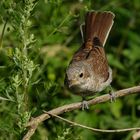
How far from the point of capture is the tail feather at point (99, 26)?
225 inches

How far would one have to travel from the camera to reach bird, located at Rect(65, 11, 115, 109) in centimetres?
485

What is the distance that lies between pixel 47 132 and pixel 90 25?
115cm

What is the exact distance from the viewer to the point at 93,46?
5457 mm

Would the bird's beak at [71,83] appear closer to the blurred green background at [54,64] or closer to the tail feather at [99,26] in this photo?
the blurred green background at [54,64]

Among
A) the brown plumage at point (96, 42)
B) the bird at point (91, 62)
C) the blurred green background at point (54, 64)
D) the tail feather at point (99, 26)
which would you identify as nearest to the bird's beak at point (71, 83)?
the bird at point (91, 62)

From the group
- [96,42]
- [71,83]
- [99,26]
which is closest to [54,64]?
[99,26]

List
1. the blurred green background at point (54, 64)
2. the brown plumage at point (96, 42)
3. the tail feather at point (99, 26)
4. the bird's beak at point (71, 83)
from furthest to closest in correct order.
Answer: the tail feather at point (99, 26), the brown plumage at point (96, 42), the bird's beak at point (71, 83), the blurred green background at point (54, 64)

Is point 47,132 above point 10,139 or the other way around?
the other way around

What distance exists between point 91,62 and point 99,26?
62cm

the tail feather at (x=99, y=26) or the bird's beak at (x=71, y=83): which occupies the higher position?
the tail feather at (x=99, y=26)

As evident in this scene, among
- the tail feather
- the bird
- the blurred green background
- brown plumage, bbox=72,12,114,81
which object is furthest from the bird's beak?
the tail feather

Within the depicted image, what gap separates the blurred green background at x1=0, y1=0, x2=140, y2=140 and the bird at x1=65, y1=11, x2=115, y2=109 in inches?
7.9

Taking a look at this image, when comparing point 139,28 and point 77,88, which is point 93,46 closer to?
point 77,88

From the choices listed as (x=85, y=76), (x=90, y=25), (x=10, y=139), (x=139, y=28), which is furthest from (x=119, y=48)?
(x=10, y=139)
